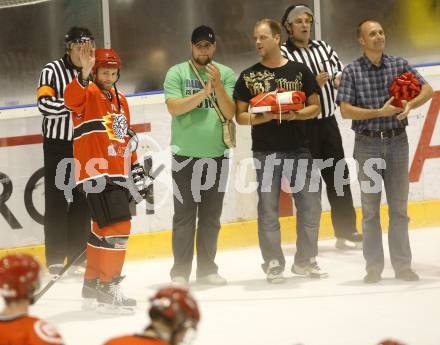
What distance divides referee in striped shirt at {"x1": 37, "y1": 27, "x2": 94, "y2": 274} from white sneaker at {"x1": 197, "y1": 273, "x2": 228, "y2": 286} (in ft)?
2.69

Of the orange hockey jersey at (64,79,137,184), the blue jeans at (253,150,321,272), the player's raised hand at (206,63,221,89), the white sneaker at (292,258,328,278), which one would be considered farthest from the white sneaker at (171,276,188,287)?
the player's raised hand at (206,63,221,89)

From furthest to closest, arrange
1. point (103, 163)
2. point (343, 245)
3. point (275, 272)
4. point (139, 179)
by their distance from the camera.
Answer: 1. point (343, 245)
2. point (275, 272)
3. point (139, 179)
4. point (103, 163)

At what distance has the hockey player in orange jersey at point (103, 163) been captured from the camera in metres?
5.44

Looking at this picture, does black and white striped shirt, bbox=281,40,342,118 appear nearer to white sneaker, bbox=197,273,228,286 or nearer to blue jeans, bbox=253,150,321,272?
blue jeans, bbox=253,150,321,272

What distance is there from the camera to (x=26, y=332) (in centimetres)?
281

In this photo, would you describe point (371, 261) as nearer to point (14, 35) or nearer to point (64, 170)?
point (64, 170)

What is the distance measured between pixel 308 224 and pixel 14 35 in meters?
2.79

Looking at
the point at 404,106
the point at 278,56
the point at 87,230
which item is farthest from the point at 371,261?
the point at 87,230

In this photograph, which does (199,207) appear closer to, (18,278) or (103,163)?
(103,163)

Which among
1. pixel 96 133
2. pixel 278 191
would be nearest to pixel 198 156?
pixel 278 191

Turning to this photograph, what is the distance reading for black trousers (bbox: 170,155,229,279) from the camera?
6242 mm

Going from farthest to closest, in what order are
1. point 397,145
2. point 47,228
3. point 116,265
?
point 47,228 → point 397,145 → point 116,265

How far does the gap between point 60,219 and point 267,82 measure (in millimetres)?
1654

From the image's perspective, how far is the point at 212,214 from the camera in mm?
6312
